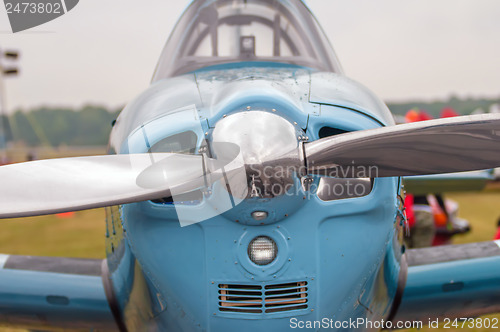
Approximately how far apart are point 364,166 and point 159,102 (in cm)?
104

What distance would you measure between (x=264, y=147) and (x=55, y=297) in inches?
73.3

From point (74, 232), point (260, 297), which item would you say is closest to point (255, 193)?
point (260, 297)

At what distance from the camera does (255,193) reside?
1.68m

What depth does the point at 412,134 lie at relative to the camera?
5.62ft

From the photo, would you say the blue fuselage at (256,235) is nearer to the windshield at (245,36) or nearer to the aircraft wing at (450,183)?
the windshield at (245,36)

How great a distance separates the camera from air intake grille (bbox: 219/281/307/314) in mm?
1795

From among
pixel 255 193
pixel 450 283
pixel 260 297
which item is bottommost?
pixel 450 283

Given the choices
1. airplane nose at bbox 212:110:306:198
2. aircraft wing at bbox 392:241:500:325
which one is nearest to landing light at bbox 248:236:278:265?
airplane nose at bbox 212:110:306:198

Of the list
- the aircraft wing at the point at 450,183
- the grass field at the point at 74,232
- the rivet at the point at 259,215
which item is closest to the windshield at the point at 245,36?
the rivet at the point at 259,215

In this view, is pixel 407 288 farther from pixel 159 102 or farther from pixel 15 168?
pixel 15 168

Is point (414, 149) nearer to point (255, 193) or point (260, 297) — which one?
point (255, 193)

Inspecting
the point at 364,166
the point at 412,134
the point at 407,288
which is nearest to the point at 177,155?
the point at 364,166

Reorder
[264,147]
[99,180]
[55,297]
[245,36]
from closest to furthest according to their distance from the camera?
[264,147], [99,180], [55,297], [245,36]

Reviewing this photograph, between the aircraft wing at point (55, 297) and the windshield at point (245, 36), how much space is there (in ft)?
4.81
